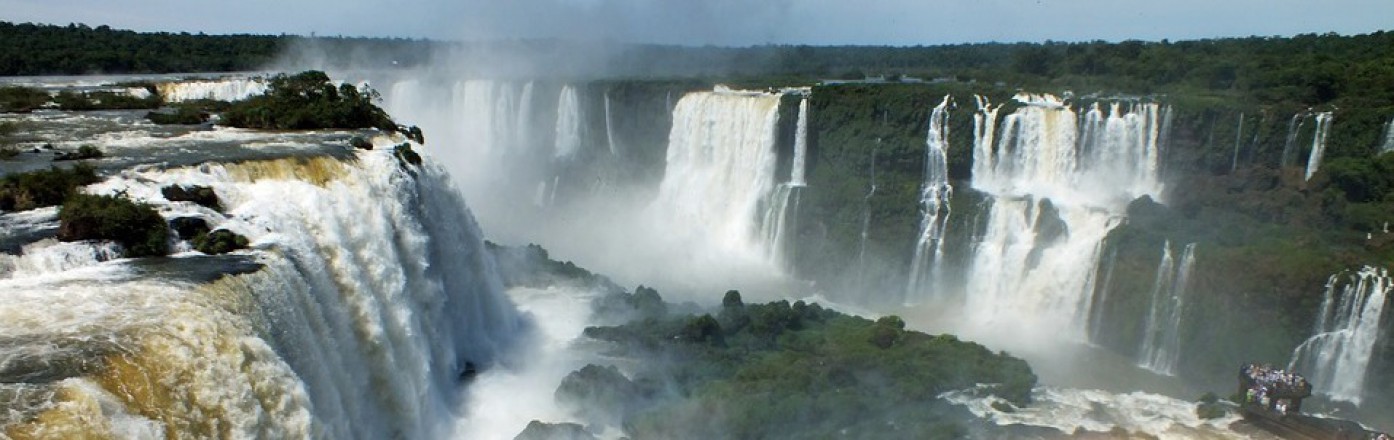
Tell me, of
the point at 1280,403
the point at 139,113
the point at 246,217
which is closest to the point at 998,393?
the point at 1280,403

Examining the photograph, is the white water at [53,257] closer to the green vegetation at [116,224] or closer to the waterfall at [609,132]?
the green vegetation at [116,224]

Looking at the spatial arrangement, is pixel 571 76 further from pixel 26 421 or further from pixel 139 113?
pixel 26 421

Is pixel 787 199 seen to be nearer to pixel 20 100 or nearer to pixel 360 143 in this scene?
pixel 360 143

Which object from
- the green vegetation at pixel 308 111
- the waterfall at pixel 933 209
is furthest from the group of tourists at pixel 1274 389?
the green vegetation at pixel 308 111

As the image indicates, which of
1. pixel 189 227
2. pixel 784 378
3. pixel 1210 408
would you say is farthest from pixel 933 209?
pixel 189 227

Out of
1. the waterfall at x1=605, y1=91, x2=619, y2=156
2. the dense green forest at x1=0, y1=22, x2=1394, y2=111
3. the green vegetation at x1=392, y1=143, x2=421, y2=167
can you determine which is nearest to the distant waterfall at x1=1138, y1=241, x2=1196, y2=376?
the dense green forest at x1=0, y1=22, x2=1394, y2=111

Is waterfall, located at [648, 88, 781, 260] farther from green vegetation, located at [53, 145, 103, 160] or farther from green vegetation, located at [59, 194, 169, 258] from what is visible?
green vegetation, located at [59, 194, 169, 258]
